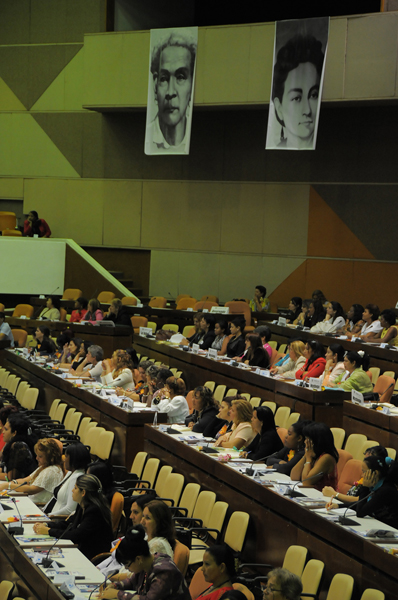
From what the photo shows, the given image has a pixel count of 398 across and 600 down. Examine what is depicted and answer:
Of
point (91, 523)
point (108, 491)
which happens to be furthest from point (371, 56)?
point (91, 523)

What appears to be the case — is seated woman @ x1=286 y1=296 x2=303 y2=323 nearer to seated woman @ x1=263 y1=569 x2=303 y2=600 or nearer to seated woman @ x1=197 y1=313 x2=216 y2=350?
seated woman @ x1=197 y1=313 x2=216 y2=350

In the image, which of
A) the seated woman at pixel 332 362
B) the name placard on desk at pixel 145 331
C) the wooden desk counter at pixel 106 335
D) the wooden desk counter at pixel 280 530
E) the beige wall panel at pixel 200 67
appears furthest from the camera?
the beige wall panel at pixel 200 67

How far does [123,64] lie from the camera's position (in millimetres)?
12805

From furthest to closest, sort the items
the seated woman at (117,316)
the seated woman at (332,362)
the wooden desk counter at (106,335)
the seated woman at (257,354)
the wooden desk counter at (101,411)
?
the seated woman at (117,316)
the wooden desk counter at (106,335)
the seated woman at (257,354)
the seated woman at (332,362)
the wooden desk counter at (101,411)

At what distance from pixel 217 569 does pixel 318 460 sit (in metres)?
1.40

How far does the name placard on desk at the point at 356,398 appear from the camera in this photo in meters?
A: 5.99

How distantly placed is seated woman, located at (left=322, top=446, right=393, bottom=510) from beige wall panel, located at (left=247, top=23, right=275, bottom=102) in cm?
855

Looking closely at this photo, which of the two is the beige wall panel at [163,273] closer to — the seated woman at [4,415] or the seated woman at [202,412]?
the seated woman at [202,412]

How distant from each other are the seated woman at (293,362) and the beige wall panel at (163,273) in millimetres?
6780

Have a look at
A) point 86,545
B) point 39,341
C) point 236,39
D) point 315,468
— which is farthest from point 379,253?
point 86,545

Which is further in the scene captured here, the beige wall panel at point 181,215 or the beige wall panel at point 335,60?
the beige wall panel at point 181,215

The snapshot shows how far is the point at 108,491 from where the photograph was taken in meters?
4.52

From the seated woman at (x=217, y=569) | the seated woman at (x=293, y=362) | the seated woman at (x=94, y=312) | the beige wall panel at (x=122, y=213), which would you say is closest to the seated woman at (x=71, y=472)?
the seated woman at (x=217, y=569)

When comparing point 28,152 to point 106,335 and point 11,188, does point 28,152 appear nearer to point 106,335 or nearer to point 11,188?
point 11,188
